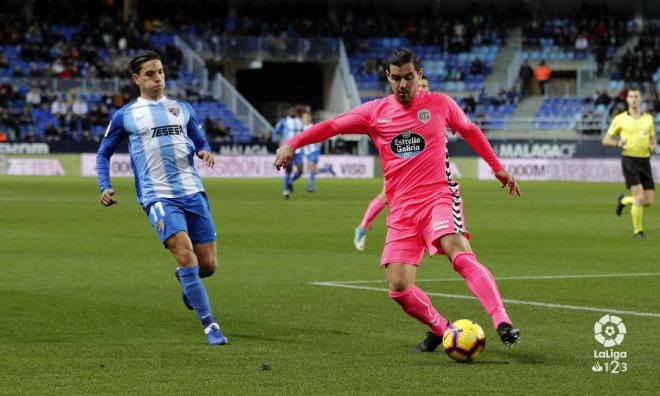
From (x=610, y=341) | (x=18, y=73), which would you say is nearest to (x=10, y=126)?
(x=18, y=73)

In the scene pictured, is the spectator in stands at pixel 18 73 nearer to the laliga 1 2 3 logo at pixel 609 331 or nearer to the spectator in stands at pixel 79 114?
the spectator in stands at pixel 79 114

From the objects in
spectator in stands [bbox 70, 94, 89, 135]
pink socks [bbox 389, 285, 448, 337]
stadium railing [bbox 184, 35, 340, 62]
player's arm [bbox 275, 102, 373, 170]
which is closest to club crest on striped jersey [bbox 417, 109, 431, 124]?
player's arm [bbox 275, 102, 373, 170]

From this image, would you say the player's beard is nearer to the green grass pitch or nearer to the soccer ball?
the soccer ball

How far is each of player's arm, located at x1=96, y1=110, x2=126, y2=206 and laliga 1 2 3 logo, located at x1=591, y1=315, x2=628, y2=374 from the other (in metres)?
3.82

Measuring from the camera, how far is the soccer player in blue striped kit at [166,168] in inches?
373

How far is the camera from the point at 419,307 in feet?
28.3

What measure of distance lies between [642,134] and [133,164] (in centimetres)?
1273

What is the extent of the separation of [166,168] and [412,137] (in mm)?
2096

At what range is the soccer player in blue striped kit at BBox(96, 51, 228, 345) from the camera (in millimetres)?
9484

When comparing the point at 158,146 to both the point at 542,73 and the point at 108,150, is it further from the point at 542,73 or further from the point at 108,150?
the point at 542,73

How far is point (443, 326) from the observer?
8.66 metres

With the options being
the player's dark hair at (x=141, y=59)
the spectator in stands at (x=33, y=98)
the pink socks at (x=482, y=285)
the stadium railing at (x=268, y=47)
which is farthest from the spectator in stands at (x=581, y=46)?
the pink socks at (x=482, y=285)

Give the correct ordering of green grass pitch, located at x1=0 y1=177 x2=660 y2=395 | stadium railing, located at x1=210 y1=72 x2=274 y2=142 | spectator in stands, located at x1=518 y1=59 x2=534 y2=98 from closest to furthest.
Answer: green grass pitch, located at x1=0 y1=177 x2=660 y2=395 < stadium railing, located at x1=210 y1=72 x2=274 y2=142 < spectator in stands, located at x1=518 y1=59 x2=534 y2=98

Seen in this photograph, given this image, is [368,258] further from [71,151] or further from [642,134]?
[71,151]
